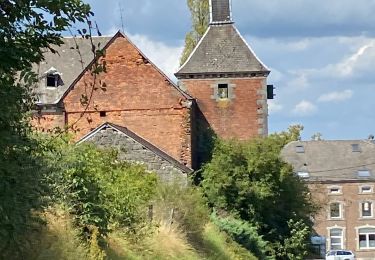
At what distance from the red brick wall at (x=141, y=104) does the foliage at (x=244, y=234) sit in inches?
222

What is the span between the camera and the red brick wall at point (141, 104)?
40.5m

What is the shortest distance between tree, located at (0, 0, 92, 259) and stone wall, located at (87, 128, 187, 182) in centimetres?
2419

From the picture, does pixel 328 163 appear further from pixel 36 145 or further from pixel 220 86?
pixel 36 145

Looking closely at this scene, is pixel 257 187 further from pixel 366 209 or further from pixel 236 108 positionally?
pixel 366 209

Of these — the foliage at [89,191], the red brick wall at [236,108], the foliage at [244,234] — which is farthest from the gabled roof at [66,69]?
the foliage at [89,191]

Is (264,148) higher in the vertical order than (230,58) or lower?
lower

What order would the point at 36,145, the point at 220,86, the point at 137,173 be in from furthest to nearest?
the point at 220,86
the point at 137,173
the point at 36,145

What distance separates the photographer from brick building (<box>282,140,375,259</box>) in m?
88.4

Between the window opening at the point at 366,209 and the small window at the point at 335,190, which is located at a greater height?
the small window at the point at 335,190

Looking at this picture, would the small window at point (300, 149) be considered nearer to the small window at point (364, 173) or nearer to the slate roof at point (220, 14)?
the small window at point (364, 173)

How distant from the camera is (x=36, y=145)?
9750mm

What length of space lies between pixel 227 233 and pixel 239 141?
36.4 ft

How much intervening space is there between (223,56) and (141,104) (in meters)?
5.68

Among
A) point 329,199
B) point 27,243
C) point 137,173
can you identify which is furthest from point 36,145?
point 329,199
